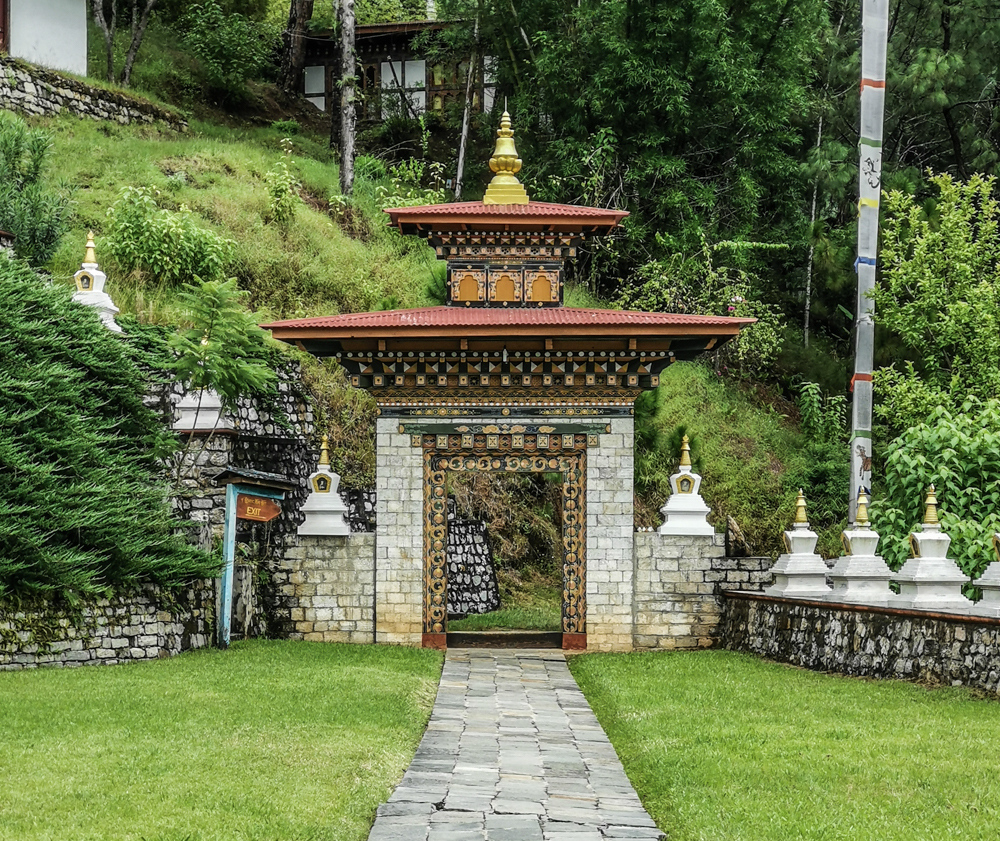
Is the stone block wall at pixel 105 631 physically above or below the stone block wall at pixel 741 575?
below

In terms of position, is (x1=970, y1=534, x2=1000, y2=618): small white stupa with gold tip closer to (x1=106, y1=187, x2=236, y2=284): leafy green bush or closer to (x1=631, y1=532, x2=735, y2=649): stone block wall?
→ (x1=631, y1=532, x2=735, y2=649): stone block wall

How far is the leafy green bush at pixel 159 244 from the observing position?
21.4 metres

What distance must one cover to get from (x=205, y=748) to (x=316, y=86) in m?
33.4

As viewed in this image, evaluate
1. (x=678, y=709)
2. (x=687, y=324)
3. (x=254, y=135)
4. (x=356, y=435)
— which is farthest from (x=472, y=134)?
(x=678, y=709)

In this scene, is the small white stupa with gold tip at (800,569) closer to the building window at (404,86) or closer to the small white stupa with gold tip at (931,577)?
the small white stupa with gold tip at (931,577)

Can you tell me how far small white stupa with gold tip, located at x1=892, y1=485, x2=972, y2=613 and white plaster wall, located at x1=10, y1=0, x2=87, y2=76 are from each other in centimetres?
2275

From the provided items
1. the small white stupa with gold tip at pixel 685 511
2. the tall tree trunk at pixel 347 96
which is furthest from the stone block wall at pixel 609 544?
the tall tree trunk at pixel 347 96

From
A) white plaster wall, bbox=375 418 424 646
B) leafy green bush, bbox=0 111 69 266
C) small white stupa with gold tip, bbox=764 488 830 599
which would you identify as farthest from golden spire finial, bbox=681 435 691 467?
leafy green bush, bbox=0 111 69 266

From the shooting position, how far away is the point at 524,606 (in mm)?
22672

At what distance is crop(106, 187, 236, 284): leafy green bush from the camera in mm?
21406

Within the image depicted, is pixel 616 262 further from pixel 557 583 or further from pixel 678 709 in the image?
pixel 678 709

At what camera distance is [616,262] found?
28.9 metres

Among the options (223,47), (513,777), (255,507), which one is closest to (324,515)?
(255,507)

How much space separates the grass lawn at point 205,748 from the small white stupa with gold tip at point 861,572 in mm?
5178
